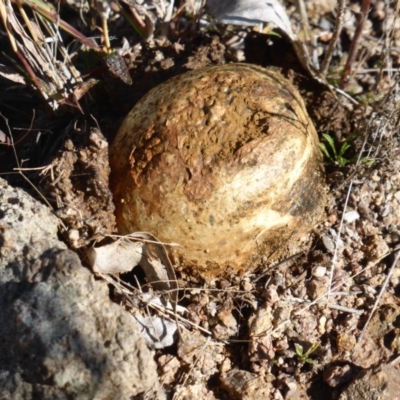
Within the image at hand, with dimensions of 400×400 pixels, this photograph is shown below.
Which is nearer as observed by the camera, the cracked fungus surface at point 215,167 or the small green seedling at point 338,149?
the cracked fungus surface at point 215,167

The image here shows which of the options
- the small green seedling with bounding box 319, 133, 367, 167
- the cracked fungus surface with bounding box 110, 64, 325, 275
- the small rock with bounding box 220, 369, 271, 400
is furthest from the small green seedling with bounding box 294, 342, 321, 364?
the small green seedling with bounding box 319, 133, 367, 167

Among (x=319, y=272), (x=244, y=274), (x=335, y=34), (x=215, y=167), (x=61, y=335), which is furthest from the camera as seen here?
(x=335, y=34)

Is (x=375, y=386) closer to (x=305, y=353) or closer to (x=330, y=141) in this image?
(x=305, y=353)

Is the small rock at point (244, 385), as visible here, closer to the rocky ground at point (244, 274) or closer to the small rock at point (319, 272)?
the rocky ground at point (244, 274)

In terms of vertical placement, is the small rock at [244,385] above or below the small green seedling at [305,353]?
above

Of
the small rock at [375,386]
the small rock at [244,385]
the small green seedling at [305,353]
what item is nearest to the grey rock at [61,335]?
the small rock at [244,385]

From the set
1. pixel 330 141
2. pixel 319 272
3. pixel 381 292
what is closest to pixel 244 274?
pixel 319 272

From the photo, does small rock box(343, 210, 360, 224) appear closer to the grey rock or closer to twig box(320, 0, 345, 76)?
twig box(320, 0, 345, 76)
